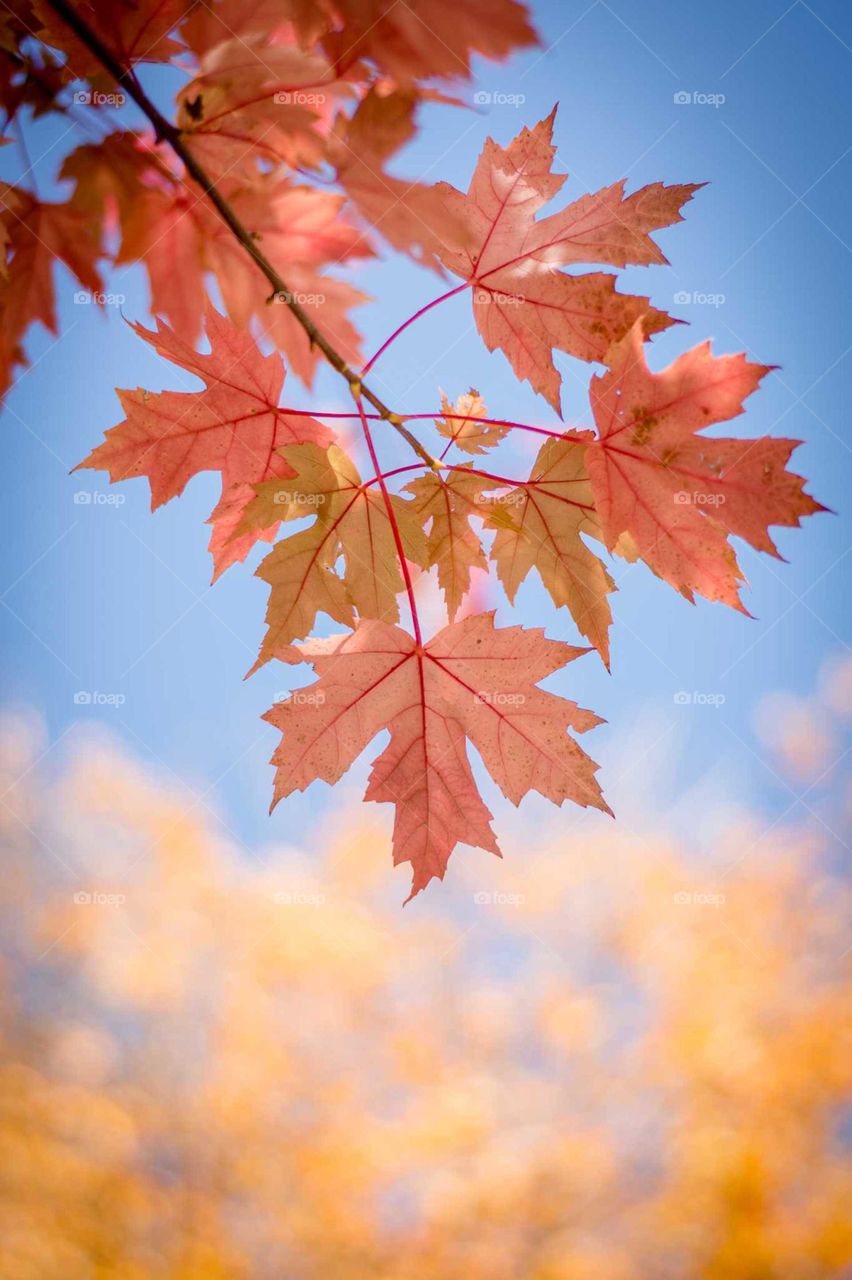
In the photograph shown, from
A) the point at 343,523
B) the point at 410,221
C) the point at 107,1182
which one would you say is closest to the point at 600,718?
the point at 343,523

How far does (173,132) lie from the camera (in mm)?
404

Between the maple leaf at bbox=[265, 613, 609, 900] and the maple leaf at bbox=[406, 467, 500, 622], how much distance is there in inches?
1.7

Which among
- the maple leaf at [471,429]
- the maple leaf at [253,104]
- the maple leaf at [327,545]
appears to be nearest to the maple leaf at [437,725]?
the maple leaf at [327,545]

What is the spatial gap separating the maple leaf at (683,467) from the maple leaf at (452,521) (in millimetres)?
91

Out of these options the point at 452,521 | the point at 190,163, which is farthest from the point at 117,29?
the point at 452,521

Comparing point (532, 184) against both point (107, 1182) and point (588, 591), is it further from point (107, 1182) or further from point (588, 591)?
point (107, 1182)

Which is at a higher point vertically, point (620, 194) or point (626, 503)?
point (620, 194)

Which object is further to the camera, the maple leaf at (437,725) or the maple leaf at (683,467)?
the maple leaf at (437,725)

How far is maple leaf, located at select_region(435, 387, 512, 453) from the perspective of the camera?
1.77 ft

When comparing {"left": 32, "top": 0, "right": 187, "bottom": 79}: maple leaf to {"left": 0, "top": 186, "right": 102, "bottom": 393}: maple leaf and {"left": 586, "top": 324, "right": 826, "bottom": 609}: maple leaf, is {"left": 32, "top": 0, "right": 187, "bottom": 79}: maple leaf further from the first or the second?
{"left": 586, "top": 324, "right": 826, "bottom": 609}: maple leaf

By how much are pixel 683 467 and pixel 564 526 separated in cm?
10

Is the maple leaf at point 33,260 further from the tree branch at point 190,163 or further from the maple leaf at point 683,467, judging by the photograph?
the maple leaf at point 683,467

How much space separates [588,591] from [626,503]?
0.07 meters

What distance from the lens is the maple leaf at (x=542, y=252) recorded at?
438 millimetres
